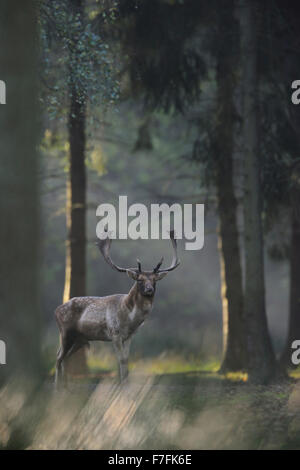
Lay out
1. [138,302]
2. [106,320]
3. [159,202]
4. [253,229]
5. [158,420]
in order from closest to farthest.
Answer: [158,420] < [138,302] < [106,320] < [253,229] < [159,202]

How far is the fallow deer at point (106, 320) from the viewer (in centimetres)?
969

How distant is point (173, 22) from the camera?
50.5ft

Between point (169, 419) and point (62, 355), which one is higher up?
point (62, 355)

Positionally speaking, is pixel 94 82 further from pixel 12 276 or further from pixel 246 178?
pixel 12 276

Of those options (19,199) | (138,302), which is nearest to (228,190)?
(138,302)

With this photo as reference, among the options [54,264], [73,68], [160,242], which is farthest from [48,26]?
[160,242]

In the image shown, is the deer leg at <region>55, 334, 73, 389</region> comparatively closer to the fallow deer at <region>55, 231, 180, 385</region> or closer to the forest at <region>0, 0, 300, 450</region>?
the fallow deer at <region>55, 231, 180, 385</region>

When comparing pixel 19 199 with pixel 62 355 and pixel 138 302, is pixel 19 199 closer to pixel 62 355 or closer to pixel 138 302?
pixel 138 302

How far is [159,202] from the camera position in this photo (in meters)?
20.0

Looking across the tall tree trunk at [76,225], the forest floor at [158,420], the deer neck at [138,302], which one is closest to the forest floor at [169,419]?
the forest floor at [158,420]

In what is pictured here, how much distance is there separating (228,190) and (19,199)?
10.5m

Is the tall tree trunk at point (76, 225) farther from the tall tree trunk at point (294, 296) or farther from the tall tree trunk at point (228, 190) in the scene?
the tall tree trunk at point (294, 296)

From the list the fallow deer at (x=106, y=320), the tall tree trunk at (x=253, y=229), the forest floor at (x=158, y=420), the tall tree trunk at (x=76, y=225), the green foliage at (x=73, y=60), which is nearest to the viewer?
the forest floor at (x=158, y=420)
